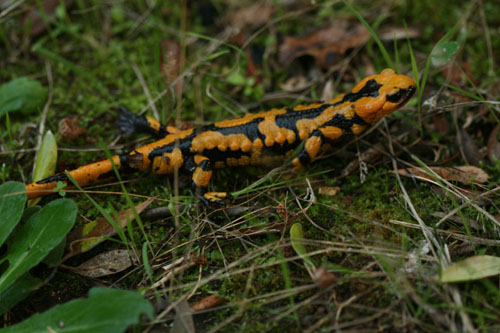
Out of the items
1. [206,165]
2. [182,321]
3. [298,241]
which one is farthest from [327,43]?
[182,321]

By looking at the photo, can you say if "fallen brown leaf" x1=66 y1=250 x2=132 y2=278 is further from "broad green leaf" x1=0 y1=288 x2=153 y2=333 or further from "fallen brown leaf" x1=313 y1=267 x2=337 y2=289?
"fallen brown leaf" x1=313 y1=267 x2=337 y2=289

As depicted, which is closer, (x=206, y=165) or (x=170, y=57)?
(x=206, y=165)

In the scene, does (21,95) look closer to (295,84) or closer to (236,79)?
(236,79)

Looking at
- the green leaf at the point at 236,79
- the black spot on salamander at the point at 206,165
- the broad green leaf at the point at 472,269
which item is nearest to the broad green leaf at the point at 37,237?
the black spot on salamander at the point at 206,165

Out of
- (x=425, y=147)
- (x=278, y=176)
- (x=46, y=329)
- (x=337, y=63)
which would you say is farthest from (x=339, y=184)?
(x=46, y=329)

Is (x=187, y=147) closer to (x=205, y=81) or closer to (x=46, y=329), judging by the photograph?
(x=205, y=81)

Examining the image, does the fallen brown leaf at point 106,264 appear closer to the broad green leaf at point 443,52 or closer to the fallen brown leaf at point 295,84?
the fallen brown leaf at point 295,84

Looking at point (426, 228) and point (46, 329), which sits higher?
point (46, 329)
